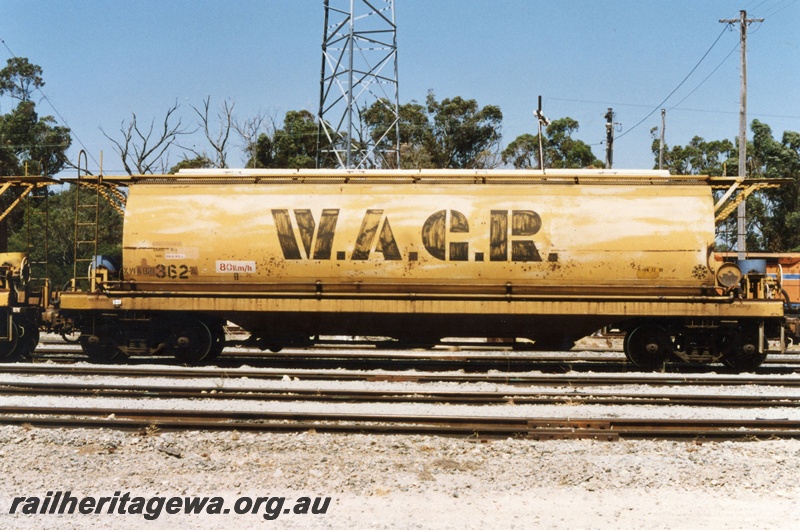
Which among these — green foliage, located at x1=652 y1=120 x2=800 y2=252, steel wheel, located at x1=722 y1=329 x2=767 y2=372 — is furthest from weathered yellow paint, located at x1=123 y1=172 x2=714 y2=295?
green foliage, located at x1=652 y1=120 x2=800 y2=252

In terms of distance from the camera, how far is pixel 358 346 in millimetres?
19016

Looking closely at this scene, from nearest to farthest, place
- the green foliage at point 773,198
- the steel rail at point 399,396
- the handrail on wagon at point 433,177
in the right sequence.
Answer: the steel rail at point 399,396 → the handrail on wagon at point 433,177 → the green foliage at point 773,198

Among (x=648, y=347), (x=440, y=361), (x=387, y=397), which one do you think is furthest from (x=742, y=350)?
(x=387, y=397)

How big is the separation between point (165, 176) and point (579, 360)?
9660 mm

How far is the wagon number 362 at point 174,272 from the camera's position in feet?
46.8

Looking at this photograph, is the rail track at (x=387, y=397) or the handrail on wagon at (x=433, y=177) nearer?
the rail track at (x=387, y=397)

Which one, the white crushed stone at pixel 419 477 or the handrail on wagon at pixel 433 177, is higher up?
the handrail on wagon at pixel 433 177

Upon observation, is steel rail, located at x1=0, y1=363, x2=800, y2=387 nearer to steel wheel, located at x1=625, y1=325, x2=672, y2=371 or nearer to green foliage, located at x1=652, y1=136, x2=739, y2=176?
steel wheel, located at x1=625, y1=325, x2=672, y2=371

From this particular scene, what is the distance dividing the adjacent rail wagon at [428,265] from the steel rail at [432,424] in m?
4.86

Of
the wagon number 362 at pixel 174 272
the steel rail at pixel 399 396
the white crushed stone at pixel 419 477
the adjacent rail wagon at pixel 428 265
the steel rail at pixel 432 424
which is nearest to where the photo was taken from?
the white crushed stone at pixel 419 477

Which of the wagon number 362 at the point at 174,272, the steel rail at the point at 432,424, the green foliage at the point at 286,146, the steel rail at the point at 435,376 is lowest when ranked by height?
the steel rail at the point at 435,376

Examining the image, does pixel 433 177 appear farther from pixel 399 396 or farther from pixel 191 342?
pixel 191 342

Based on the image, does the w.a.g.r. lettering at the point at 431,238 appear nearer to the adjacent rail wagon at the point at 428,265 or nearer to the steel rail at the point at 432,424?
the adjacent rail wagon at the point at 428,265

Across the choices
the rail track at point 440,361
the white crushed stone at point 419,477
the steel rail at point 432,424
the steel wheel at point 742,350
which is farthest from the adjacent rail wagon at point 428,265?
the white crushed stone at point 419,477
